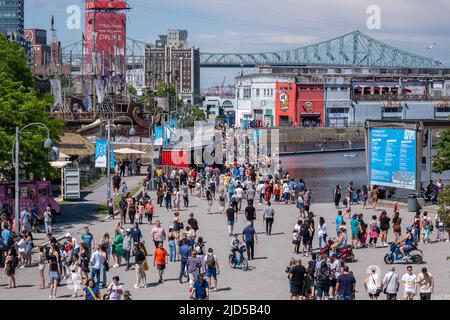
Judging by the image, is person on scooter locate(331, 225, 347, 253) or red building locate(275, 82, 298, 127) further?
red building locate(275, 82, 298, 127)

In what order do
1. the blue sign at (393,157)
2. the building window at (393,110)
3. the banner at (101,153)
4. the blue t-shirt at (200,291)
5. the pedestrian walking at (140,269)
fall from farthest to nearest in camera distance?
the building window at (393,110)
the banner at (101,153)
the blue sign at (393,157)
the pedestrian walking at (140,269)
the blue t-shirt at (200,291)

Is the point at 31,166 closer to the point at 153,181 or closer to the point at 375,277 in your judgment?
the point at 153,181

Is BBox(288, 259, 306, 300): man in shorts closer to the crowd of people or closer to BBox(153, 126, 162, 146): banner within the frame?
the crowd of people

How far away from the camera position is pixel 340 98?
511 ft

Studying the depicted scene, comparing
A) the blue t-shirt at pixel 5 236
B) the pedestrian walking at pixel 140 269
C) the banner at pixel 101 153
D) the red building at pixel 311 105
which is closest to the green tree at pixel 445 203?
the pedestrian walking at pixel 140 269

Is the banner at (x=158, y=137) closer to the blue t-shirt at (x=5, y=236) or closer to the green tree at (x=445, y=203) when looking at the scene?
the blue t-shirt at (x=5, y=236)

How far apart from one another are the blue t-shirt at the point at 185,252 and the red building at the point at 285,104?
12569cm

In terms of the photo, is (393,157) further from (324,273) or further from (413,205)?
(324,273)

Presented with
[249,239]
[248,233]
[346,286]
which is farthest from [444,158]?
[346,286]

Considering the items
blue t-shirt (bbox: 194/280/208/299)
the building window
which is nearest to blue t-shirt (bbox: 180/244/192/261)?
blue t-shirt (bbox: 194/280/208/299)

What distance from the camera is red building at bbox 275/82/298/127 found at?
492ft

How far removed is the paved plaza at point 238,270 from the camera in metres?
23.0

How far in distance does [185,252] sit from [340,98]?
13358 centimetres
